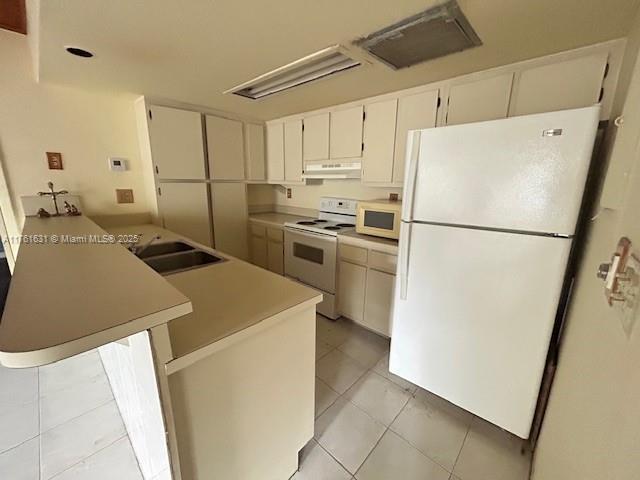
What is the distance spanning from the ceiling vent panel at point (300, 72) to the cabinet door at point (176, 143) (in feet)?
2.14

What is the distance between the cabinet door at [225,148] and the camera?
2754 mm

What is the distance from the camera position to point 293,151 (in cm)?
301

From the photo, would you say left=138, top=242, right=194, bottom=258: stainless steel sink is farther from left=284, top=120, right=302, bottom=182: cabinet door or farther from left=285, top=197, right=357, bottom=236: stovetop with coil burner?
left=284, top=120, right=302, bottom=182: cabinet door

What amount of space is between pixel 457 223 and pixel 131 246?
1907 millimetres

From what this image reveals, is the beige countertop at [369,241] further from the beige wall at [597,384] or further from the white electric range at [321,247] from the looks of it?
the beige wall at [597,384]

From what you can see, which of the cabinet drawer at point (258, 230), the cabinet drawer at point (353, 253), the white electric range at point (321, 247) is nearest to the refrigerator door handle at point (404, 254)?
the cabinet drawer at point (353, 253)

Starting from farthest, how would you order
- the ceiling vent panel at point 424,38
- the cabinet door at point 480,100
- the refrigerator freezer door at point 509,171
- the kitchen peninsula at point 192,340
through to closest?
1. the cabinet door at point 480,100
2. the ceiling vent panel at point 424,38
3. the refrigerator freezer door at point 509,171
4. the kitchen peninsula at point 192,340

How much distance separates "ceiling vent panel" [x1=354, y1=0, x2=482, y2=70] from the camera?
1174mm

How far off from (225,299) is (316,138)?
7.25 feet

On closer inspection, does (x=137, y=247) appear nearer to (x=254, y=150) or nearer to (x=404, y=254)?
(x=404, y=254)

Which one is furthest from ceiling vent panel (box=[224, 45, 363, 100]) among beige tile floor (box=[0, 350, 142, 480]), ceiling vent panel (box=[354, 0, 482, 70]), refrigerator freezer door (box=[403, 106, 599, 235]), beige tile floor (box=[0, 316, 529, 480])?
beige tile floor (box=[0, 350, 142, 480])

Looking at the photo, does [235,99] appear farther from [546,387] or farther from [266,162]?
[546,387]

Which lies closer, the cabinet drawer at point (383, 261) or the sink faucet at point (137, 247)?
the sink faucet at point (137, 247)

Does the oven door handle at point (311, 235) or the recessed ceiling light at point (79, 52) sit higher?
the recessed ceiling light at point (79, 52)
